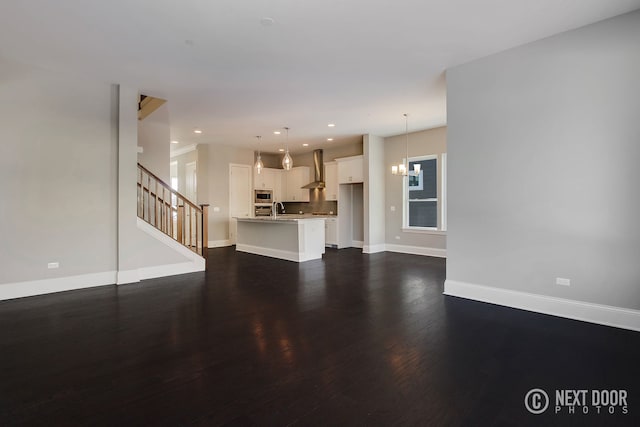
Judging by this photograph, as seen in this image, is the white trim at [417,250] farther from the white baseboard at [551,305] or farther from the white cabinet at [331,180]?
the white baseboard at [551,305]

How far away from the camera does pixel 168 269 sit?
18.3 ft

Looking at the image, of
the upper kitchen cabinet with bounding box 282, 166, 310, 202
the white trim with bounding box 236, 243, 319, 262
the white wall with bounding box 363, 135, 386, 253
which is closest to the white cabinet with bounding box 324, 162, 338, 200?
the upper kitchen cabinet with bounding box 282, 166, 310, 202

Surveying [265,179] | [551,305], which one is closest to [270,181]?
[265,179]

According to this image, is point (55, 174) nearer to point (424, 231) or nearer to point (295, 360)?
point (295, 360)

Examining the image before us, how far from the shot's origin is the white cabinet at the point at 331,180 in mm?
9398

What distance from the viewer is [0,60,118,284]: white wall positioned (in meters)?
4.20

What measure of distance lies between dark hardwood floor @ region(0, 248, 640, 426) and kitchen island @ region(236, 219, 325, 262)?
2683 mm

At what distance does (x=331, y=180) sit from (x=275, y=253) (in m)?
3.12

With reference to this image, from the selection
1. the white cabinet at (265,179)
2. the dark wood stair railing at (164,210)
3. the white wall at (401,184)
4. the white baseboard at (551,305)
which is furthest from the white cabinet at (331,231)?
the white baseboard at (551,305)

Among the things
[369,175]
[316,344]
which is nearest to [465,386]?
[316,344]

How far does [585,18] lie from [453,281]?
319cm

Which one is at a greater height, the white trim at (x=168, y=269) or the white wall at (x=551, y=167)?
the white wall at (x=551, y=167)

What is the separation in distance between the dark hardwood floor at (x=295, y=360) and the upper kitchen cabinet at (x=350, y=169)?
4778 millimetres

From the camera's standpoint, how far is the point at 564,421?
5.93 feet
